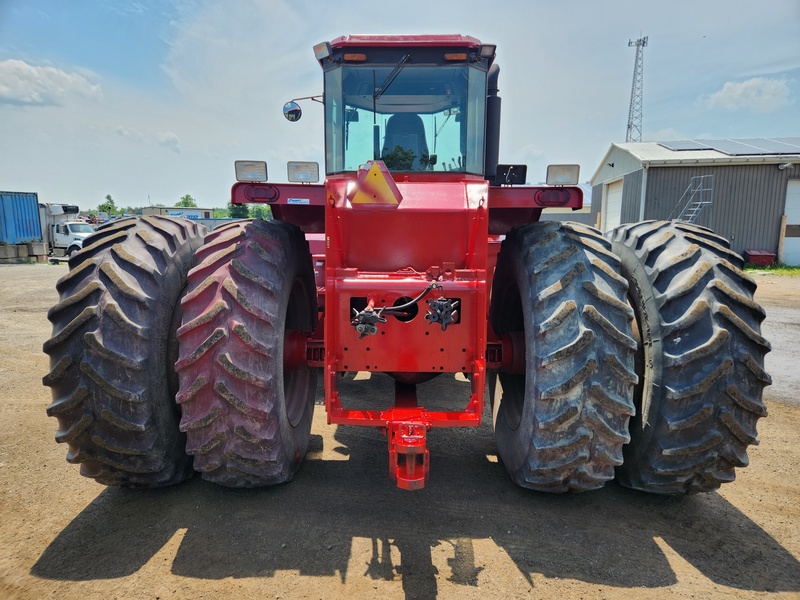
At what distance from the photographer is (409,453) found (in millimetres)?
2553

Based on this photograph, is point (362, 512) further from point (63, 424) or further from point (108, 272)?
point (108, 272)

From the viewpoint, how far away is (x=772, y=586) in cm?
255

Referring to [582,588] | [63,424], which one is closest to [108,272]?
[63,424]

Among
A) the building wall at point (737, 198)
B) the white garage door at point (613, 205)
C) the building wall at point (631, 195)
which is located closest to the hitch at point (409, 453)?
the building wall at point (737, 198)

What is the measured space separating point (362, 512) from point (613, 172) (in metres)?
23.9

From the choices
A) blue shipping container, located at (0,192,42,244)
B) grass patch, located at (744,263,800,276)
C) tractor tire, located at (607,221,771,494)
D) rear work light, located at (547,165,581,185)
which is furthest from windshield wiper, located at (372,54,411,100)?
blue shipping container, located at (0,192,42,244)

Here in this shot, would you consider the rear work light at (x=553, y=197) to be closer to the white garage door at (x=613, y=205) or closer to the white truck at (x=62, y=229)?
the white garage door at (x=613, y=205)

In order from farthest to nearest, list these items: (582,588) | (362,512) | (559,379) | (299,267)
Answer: (299,267) → (362,512) → (559,379) → (582,588)

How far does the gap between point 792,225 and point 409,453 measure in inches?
894

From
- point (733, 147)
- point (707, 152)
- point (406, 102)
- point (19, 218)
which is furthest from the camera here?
point (19, 218)

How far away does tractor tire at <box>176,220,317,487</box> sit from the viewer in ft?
9.05

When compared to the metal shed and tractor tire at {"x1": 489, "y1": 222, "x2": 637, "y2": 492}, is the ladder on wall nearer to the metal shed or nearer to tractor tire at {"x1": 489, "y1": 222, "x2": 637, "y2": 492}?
the metal shed

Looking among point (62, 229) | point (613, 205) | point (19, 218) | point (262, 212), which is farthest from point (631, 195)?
point (262, 212)

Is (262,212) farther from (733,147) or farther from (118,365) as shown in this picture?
(118,365)
